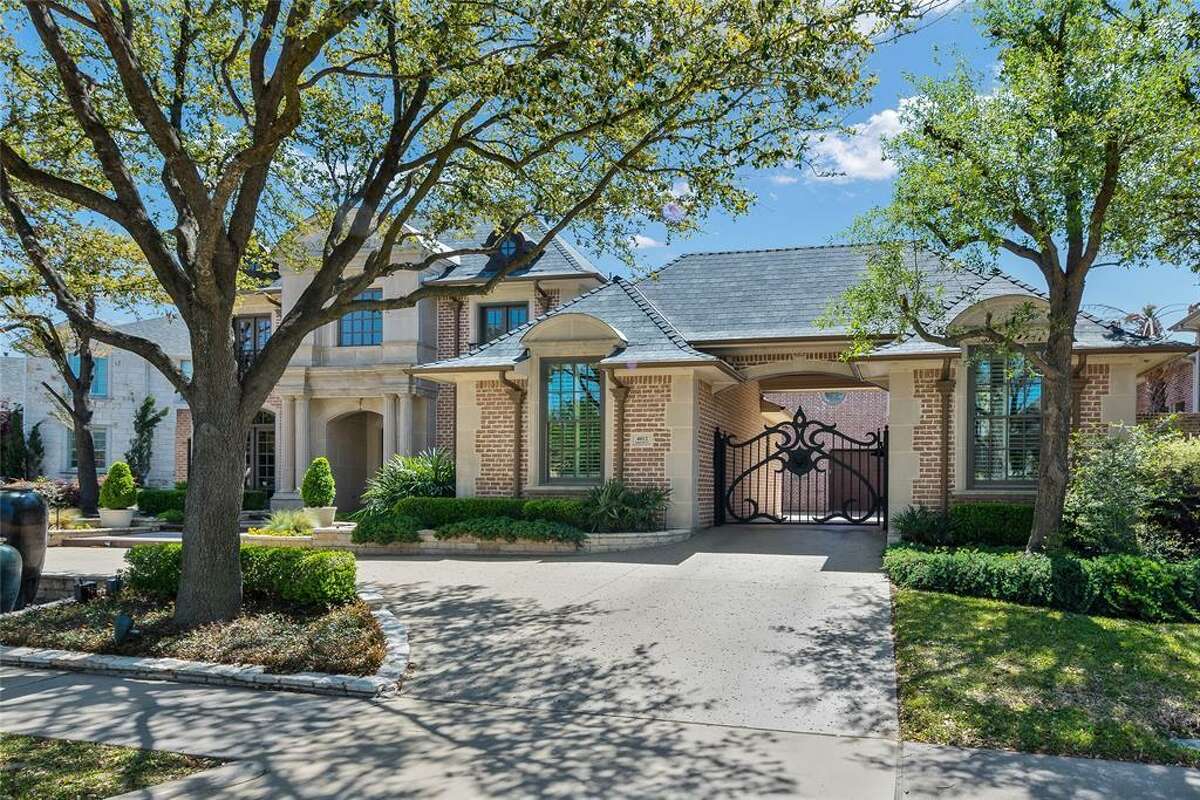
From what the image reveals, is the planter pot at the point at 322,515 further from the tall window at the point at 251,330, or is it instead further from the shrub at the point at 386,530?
the tall window at the point at 251,330

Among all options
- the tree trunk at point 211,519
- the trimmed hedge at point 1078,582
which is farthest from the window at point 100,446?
the trimmed hedge at point 1078,582

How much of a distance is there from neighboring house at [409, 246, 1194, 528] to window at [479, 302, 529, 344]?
4544mm

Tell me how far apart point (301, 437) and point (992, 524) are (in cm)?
1792

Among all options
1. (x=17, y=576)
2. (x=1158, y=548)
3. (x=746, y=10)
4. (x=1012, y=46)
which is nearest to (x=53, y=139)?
(x=17, y=576)

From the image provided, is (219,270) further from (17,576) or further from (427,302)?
(427,302)

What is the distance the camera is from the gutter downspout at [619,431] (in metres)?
14.6

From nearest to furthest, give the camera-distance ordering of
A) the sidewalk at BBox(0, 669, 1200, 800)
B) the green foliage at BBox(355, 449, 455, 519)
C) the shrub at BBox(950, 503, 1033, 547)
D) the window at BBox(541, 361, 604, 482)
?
the sidewalk at BBox(0, 669, 1200, 800), the shrub at BBox(950, 503, 1033, 547), the window at BBox(541, 361, 604, 482), the green foliage at BBox(355, 449, 455, 519)

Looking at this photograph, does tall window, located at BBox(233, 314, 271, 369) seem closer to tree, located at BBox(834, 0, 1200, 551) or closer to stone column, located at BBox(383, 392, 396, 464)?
stone column, located at BBox(383, 392, 396, 464)

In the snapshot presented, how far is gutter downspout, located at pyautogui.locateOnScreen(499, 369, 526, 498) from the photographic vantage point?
15.4 metres

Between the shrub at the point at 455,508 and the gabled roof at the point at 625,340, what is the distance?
96.9 inches

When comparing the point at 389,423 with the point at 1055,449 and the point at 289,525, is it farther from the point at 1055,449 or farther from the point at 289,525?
the point at 1055,449

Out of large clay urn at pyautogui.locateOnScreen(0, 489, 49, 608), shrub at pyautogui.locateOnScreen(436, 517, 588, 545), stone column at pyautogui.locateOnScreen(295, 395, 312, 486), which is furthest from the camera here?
stone column at pyautogui.locateOnScreen(295, 395, 312, 486)

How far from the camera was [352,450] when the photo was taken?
24.7 metres

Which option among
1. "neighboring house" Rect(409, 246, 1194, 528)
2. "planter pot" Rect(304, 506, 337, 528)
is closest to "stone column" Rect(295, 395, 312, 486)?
"planter pot" Rect(304, 506, 337, 528)
